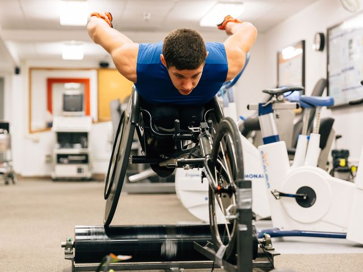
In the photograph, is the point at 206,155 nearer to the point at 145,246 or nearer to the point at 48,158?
the point at 145,246

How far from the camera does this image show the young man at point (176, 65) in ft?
6.29

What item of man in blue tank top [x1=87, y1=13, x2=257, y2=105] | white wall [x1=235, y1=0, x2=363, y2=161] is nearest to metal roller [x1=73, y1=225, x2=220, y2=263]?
man in blue tank top [x1=87, y1=13, x2=257, y2=105]

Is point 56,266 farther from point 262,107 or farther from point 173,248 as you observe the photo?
point 262,107

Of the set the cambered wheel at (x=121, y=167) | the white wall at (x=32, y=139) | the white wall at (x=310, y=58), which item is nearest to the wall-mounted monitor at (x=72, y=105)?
the white wall at (x=32, y=139)

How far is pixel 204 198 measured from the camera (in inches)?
153

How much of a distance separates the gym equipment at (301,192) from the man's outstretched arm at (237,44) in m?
1.11

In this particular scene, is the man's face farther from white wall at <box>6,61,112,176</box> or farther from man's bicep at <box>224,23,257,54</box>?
white wall at <box>6,61,112,176</box>

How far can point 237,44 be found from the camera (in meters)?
2.20

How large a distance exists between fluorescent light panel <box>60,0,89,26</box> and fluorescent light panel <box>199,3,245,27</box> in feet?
5.27

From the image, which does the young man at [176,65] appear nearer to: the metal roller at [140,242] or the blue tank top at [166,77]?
the blue tank top at [166,77]

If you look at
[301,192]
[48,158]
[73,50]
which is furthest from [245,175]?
[48,158]

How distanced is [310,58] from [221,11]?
1.28m

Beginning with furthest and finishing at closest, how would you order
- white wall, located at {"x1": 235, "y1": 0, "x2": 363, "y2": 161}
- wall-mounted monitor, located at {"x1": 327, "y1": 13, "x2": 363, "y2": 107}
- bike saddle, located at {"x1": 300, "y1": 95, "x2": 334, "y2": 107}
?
white wall, located at {"x1": 235, "y1": 0, "x2": 363, "y2": 161}
wall-mounted monitor, located at {"x1": 327, "y1": 13, "x2": 363, "y2": 107}
bike saddle, located at {"x1": 300, "y1": 95, "x2": 334, "y2": 107}

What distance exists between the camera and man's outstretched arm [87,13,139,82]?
2.04 metres
